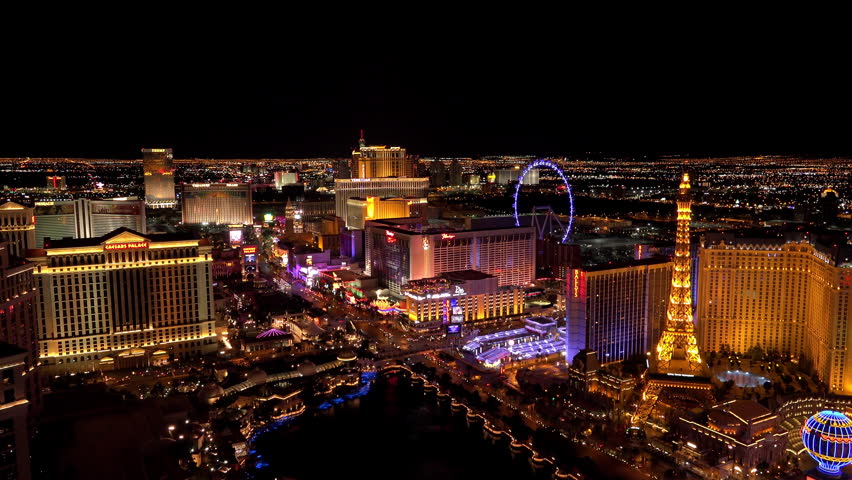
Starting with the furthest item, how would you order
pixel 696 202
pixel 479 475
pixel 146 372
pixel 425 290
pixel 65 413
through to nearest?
1. pixel 696 202
2. pixel 425 290
3. pixel 146 372
4. pixel 479 475
5. pixel 65 413

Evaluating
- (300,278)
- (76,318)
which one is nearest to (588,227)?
(300,278)

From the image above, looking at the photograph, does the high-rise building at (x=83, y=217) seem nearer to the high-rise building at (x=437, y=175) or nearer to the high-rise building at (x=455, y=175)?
the high-rise building at (x=437, y=175)

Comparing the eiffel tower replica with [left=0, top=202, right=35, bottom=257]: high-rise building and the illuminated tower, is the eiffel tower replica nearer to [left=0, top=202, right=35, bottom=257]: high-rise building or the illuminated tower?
the illuminated tower

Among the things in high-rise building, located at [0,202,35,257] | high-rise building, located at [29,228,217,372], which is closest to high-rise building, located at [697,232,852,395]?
high-rise building, located at [29,228,217,372]

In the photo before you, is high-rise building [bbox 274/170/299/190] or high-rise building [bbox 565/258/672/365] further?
high-rise building [bbox 274/170/299/190]

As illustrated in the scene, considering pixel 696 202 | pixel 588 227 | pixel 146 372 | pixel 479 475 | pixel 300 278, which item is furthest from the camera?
pixel 696 202

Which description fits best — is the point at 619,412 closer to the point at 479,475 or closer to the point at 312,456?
the point at 479,475

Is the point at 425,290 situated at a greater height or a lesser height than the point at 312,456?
greater
